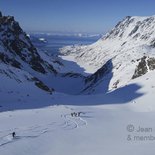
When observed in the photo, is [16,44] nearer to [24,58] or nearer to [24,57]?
[24,57]

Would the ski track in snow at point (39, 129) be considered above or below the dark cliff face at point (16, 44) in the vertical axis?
below

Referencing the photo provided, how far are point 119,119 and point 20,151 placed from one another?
12537 millimetres

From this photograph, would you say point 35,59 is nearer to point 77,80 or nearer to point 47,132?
point 77,80

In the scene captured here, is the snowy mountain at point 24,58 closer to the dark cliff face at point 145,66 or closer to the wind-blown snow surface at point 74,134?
the dark cliff face at point 145,66

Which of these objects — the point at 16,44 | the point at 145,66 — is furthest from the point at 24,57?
the point at 145,66

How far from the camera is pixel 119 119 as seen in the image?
27156mm

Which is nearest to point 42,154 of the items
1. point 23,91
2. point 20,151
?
point 20,151

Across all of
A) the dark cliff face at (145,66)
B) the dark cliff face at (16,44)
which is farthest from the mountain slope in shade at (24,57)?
the dark cliff face at (145,66)

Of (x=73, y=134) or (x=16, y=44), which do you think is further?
(x=16, y=44)

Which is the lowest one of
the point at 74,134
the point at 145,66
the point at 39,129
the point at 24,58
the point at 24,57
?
the point at 74,134

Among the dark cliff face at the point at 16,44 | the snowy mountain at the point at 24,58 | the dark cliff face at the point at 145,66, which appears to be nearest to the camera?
the dark cliff face at the point at 145,66

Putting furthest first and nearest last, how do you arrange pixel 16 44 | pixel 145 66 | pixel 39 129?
pixel 16 44 → pixel 145 66 → pixel 39 129

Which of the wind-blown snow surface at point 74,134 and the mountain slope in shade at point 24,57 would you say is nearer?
the wind-blown snow surface at point 74,134

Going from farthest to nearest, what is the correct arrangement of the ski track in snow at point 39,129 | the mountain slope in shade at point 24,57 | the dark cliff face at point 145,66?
the mountain slope in shade at point 24,57
the dark cliff face at point 145,66
the ski track in snow at point 39,129
